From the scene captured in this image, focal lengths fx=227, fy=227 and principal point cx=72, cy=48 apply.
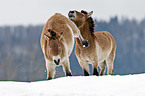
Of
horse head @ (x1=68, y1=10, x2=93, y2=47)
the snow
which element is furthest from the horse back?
the snow

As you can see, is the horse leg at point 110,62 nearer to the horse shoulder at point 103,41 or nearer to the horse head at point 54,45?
the horse shoulder at point 103,41

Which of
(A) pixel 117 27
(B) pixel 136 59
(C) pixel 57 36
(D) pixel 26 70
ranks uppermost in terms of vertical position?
(C) pixel 57 36

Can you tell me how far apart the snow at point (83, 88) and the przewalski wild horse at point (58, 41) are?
0.83m

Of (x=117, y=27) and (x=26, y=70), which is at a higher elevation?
(x=117, y=27)

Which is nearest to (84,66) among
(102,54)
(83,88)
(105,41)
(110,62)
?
(102,54)

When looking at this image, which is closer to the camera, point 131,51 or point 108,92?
point 108,92

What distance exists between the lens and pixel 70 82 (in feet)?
12.3

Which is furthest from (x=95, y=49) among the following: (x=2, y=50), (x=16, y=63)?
(x=2, y=50)

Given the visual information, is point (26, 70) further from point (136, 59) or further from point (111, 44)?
point (136, 59)

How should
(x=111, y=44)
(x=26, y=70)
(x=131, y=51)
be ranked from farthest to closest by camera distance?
(x=131, y=51), (x=26, y=70), (x=111, y=44)

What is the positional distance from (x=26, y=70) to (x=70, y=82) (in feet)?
37.6

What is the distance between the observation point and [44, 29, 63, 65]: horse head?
4.50 metres

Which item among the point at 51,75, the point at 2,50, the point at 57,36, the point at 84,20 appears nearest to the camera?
the point at 57,36

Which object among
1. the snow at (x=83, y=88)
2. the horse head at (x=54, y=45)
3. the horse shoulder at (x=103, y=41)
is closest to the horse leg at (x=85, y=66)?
the horse shoulder at (x=103, y=41)
